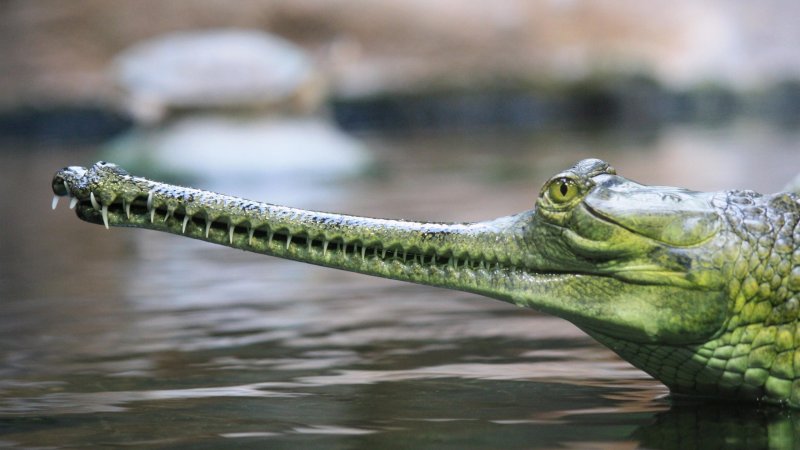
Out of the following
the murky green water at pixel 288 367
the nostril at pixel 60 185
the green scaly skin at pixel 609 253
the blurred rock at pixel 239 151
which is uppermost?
the blurred rock at pixel 239 151

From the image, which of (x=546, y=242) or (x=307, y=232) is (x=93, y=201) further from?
(x=546, y=242)

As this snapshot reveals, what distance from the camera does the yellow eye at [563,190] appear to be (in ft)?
11.2

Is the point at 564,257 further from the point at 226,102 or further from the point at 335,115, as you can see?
the point at 335,115

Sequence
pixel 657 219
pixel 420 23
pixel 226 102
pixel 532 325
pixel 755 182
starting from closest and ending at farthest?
pixel 657 219 < pixel 532 325 < pixel 755 182 < pixel 226 102 < pixel 420 23

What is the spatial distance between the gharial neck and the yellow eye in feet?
0.55

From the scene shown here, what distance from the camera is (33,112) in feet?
85.9

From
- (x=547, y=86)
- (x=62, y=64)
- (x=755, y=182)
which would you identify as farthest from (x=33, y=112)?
(x=755, y=182)

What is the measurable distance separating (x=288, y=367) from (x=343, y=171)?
11.3m

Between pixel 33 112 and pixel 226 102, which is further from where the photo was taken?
pixel 33 112

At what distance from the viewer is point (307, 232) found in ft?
11.1

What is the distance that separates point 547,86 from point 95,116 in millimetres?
9083

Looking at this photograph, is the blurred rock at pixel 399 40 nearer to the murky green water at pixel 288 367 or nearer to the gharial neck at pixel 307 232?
the murky green water at pixel 288 367

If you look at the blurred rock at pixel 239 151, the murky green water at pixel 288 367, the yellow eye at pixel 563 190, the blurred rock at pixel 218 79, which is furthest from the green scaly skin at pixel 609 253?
the blurred rock at pixel 218 79

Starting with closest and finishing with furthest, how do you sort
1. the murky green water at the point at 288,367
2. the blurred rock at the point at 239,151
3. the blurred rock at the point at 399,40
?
the murky green water at the point at 288,367, the blurred rock at the point at 239,151, the blurred rock at the point at 399,40
